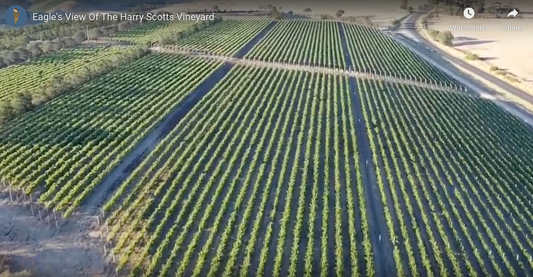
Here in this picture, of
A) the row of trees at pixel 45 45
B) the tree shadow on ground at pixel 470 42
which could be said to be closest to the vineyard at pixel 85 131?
the row of trees at pixel 45 45

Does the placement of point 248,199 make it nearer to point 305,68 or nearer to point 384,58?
point 305,68

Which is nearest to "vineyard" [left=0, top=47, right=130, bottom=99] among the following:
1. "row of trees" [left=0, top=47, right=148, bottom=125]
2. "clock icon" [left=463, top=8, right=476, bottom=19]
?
"row of trees" [left=0, top=47, right=148, bottom=125]

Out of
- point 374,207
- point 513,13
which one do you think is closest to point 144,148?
point 374,207

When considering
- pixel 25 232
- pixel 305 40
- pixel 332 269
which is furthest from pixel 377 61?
pixel 25 232

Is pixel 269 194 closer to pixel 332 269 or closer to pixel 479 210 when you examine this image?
pixel 332 269

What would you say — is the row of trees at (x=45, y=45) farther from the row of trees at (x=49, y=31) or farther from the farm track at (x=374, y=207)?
the farm track at (x=374, y=207)
